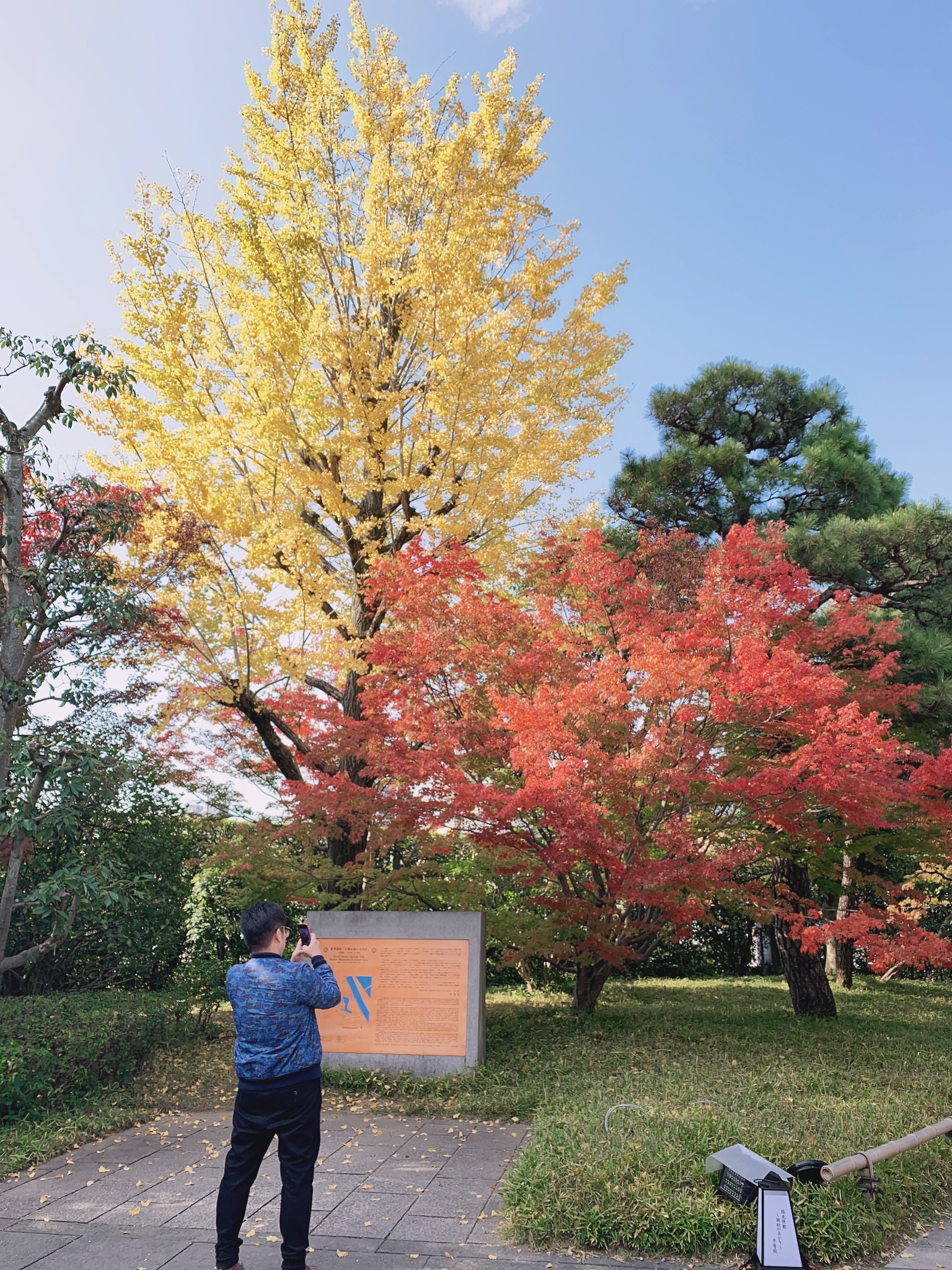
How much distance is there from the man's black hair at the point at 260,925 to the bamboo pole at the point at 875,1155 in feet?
8.50

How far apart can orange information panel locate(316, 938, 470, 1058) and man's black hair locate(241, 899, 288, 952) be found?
3857 mm

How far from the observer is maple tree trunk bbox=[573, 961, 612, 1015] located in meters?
8.92

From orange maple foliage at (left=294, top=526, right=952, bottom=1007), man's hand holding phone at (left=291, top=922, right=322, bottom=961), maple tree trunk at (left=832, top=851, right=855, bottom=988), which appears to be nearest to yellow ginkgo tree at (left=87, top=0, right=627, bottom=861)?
orange maple foliage at (left=294, top=526, right=952, bottom=1007)

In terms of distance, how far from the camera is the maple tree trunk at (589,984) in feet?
29.3

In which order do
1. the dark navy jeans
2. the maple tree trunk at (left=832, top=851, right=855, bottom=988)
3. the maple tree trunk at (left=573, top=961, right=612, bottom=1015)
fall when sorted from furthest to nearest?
the maple tree trunk at (left=832, top=851, right=855, bottom=988) < the maple tree trunk at (left=573, top=961, right=612, bottom=1015) < the dark navy jeans

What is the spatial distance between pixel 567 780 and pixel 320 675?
4.11 meters

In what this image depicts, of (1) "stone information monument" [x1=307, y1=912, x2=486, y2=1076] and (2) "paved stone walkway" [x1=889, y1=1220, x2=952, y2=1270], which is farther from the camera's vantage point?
(1) "stone information monument" [x1=307, y1=912, x2=486, y2=1076]

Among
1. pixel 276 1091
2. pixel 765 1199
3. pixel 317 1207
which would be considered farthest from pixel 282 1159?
pixel 765 1199

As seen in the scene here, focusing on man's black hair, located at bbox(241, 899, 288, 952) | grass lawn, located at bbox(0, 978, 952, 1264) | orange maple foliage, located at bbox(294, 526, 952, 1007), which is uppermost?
orange maple foliage, located at bbox(294, 526, 952, 1007)

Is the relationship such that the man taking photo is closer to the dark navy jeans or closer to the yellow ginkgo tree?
the dark navy jeans

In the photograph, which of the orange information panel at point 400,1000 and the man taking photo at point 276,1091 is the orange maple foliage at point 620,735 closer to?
the orange information panel at point 400,1000

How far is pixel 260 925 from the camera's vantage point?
327 cm

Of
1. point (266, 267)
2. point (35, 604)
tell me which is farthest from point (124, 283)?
point (35, 604)

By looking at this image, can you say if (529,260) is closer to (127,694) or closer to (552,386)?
(552,386)
